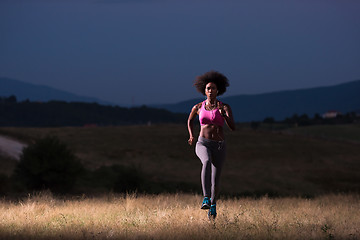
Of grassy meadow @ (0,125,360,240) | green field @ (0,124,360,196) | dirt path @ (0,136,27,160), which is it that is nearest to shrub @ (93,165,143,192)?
grassy meadow @ (0,125,360,240)

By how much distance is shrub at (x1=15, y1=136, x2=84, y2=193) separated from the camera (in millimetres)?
28703

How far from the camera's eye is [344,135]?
12381 centimetres

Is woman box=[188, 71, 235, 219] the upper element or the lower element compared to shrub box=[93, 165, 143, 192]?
upper

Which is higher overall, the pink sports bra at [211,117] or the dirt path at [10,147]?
the pink sports bra at [211,117]

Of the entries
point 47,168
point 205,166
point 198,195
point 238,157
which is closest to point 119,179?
point 47,168

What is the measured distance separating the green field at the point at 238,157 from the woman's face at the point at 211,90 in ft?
81.3

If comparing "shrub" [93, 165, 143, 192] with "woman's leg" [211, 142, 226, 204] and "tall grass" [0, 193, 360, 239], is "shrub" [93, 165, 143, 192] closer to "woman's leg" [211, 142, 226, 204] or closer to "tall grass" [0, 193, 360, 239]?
"tall grass" [0, 193, 360, 239]

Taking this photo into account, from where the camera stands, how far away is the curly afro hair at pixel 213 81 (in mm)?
10094

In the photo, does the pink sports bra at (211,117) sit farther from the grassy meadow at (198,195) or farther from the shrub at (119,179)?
the shrub at (119,179)

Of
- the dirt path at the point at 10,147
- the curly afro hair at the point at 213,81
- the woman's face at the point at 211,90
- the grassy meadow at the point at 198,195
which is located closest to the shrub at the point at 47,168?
the grassy meadow at the point at 198,195

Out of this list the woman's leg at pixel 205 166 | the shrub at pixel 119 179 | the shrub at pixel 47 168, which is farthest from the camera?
the shrub at pixel 119 179

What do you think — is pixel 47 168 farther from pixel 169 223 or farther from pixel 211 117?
pixel 211 117

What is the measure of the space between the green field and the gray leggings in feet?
80.4

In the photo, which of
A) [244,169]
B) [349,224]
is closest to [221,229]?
[349,224]
